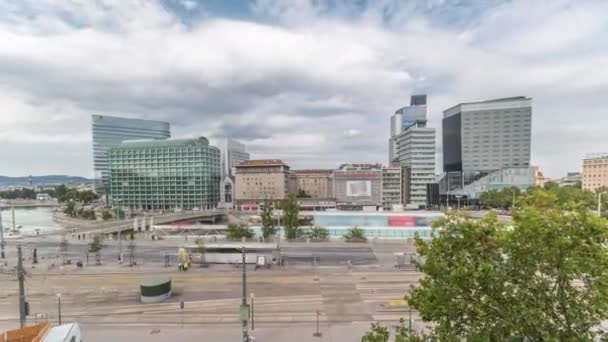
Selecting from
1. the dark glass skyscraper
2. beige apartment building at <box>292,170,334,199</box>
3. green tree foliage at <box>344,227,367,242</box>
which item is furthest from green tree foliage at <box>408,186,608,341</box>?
the dark glass skyscraper

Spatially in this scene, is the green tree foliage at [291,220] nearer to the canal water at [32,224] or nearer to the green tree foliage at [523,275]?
the green tree foliage at [523,275]

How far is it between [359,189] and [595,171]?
13252 cm

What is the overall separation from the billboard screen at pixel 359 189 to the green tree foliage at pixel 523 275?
111 m

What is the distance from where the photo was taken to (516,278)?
8.18 metres

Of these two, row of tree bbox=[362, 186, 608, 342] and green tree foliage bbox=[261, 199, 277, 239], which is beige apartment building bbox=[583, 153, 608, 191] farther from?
row of tree bbox=[362, 186, 608, 342]

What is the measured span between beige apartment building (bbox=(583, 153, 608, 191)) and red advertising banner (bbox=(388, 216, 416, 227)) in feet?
469

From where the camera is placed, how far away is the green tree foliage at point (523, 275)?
740 cm

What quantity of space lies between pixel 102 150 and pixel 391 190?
18986 centimetres

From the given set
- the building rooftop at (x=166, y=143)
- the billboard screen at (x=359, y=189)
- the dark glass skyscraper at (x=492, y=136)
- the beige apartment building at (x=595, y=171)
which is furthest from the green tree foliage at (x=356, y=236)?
the beige apartment building at (x=595, y=171)

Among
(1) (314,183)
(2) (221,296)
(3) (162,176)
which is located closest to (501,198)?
(1) (314,183)

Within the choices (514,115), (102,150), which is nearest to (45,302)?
(514,115)

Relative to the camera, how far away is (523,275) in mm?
8141

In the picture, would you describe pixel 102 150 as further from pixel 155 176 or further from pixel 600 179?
pixel 600 179

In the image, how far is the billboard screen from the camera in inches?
4668
